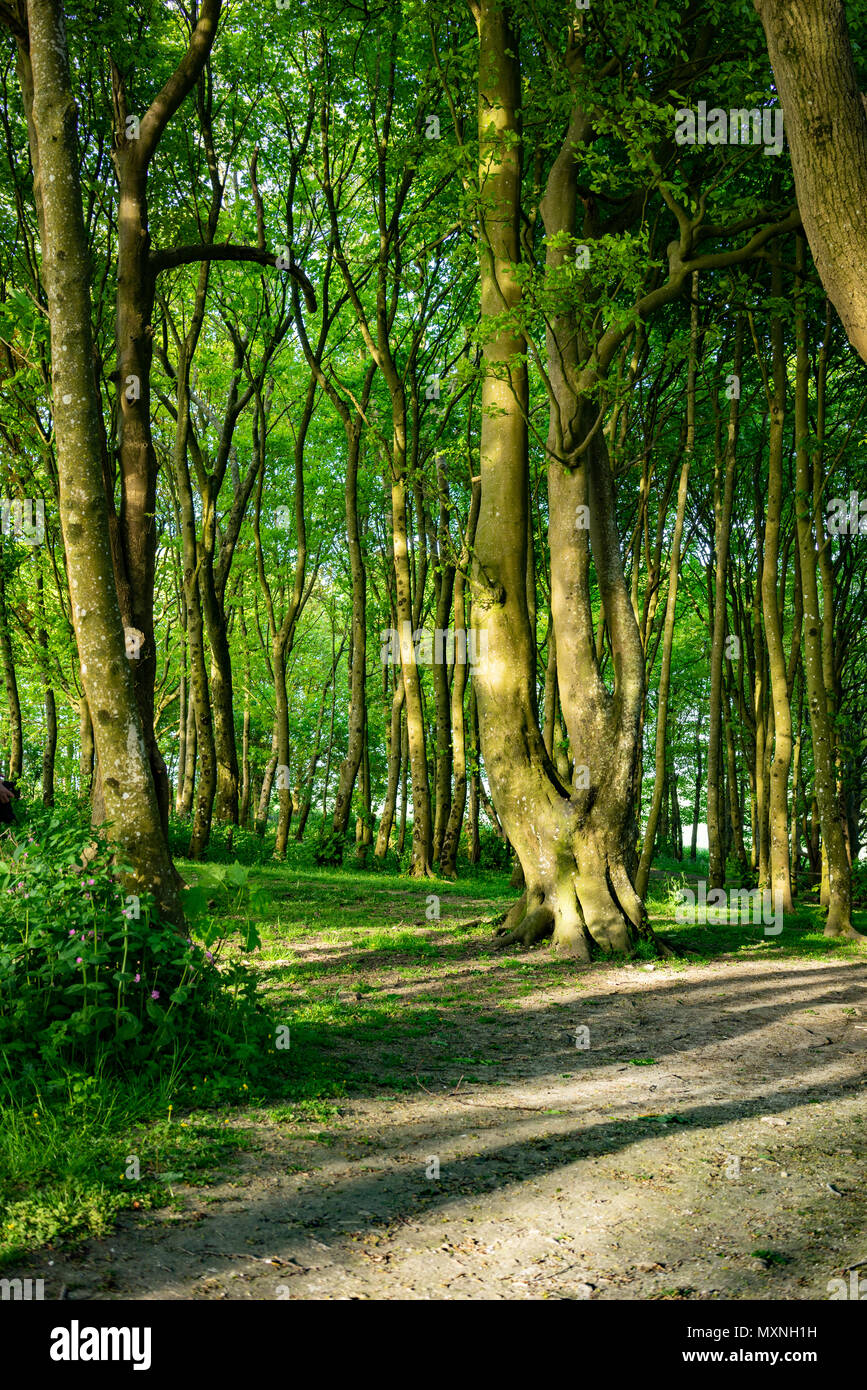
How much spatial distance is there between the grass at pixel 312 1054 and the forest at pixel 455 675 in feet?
0.12

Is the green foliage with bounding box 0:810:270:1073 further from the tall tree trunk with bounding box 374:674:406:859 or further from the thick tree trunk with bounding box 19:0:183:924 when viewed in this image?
the tall tree trunk with bounding box 374:674:406:859

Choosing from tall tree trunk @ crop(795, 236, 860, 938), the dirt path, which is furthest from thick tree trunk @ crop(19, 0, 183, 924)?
tall tree trunk @ crop(795, 236, 860, 938)

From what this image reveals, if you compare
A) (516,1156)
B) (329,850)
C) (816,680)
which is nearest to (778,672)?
(816,680)

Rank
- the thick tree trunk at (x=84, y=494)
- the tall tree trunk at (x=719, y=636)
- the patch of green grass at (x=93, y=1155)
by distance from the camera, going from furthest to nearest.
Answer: the tall tree trunk at (x=719, y=636) < the thick tree trunk at (x=84, y=494) < the patch of green grass at (x=93, y=1155)

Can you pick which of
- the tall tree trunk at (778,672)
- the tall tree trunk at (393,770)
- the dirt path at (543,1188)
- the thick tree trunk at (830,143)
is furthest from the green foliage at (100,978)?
the tall tree trunk at (393,770)

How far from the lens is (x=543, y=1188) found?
3.92 meters

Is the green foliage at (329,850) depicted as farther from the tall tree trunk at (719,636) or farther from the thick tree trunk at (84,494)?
the thick tree trunk at (84,494)

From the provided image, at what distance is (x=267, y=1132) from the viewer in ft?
14.1

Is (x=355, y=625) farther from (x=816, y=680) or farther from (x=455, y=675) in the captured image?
(x=816, y=680)

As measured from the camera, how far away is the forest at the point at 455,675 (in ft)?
12.2

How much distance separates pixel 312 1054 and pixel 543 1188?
6.45ft

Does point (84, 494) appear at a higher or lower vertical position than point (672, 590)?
lower

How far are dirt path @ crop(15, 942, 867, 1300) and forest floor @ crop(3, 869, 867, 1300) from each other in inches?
0.5
